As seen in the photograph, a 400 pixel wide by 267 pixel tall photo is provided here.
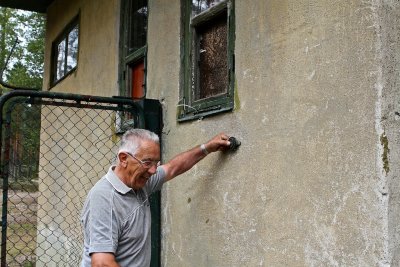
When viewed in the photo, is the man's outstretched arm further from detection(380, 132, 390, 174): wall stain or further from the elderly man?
detection(380, 132, 390, 174): wall stain

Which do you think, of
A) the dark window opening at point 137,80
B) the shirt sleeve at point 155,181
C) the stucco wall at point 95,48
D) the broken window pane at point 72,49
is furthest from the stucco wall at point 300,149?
the broken window pane at point 72,49

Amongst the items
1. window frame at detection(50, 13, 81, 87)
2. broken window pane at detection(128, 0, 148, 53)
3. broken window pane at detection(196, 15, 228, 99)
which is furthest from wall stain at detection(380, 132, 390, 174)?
window frame at detection(50, 13, 81, 87)

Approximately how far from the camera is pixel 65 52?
8023 millimetres

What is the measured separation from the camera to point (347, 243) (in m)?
2.31

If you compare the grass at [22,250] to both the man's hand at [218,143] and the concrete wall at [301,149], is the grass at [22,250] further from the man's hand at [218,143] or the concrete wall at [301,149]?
the man's hand at [218,143]

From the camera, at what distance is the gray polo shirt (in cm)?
249

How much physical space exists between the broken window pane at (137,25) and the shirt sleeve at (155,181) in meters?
1.99

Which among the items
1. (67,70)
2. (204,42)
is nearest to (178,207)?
(204,42)

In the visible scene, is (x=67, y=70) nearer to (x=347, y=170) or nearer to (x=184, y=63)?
(x=184, y=63)

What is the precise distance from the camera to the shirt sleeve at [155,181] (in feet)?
10.4

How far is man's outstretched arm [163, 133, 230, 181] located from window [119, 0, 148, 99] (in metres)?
1.48

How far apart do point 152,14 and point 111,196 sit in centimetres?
246

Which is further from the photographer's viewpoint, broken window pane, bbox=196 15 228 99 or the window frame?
the window frame

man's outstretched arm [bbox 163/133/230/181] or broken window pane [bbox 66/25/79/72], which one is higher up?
broken window pane [bbox 66/25/79/72]
